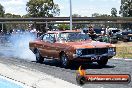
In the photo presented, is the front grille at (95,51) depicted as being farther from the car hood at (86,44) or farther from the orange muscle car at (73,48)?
the car hood at (86,44)

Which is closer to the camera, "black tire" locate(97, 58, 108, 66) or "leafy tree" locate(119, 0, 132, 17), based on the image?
"black tire" locate(97, 58, 108, 66)

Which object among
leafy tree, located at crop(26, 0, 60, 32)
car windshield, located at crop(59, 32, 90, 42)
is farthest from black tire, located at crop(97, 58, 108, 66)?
leafy tree, located at crop(26, 0, 60, 32)

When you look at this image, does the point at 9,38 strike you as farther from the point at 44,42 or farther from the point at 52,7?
the point at 52,7

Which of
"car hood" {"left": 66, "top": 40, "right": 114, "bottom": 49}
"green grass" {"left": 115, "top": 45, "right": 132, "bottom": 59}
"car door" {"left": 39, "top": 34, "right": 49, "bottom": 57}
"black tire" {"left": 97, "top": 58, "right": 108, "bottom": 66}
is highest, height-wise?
"car hood" {"left": 66, "top": 40, "right": 114, "bottom": 49}

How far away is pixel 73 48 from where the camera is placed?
16062 millimetres

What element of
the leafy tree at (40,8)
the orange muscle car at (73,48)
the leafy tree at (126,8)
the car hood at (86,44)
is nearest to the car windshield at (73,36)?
the orange muscle car at (73,48)

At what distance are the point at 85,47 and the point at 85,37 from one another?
167cm

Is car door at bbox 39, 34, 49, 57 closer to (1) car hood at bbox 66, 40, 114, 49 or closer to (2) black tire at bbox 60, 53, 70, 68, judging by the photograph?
(2) black tire at bbox 60, 53, 70, 68

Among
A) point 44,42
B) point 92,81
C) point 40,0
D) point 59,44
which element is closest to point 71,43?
point 59,44

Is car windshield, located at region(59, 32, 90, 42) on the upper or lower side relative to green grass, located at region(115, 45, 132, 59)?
upper

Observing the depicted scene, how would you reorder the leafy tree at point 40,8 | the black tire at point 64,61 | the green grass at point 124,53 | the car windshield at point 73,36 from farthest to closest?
the leafy tree at point 40,8, the green grass at point 124,53, the car windshield at point 73,36, the black tire at point 64,61

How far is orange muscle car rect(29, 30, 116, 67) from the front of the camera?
16061 mm

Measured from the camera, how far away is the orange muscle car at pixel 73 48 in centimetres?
1606

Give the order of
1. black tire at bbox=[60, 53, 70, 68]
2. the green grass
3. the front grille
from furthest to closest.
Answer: the green grass
black tire at bbox=[60, 53, 70, 68]
the front grille
